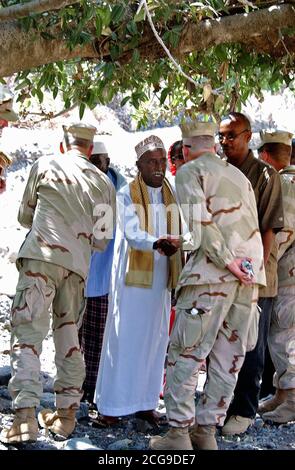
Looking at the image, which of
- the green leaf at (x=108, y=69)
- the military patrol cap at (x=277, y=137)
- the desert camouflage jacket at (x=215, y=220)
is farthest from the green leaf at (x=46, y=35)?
the military patrol cap at (x=277, y=137)

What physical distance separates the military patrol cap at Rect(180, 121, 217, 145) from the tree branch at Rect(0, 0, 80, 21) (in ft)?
4.38

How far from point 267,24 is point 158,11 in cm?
80

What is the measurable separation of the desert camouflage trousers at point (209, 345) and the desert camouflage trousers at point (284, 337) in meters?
1.05

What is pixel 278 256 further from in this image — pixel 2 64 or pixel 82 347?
pixel 2 64

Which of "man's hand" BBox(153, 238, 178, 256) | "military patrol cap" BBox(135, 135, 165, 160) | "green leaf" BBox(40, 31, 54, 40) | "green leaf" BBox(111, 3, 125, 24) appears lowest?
"man's hand" BBox(153, 238, 178, 256)

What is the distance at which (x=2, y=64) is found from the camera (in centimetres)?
548

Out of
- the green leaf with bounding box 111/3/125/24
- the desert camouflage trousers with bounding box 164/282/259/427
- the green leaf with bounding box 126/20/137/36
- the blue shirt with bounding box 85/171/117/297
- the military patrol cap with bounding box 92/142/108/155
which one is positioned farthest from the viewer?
the military patrol cap with bounding box 92/142/108/155

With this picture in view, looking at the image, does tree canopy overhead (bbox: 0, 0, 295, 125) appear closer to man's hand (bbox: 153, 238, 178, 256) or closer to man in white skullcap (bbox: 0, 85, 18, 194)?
man in white skullcap (bbox: 0, 85, 18, 194)

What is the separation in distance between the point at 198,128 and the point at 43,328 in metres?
1.57

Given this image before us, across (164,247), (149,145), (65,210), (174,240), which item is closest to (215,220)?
(174,240)

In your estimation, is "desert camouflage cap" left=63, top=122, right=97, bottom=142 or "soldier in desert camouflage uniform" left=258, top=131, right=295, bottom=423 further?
"soldier in desert camouflage uniform" left=258, top=131, right=295, bottom=423

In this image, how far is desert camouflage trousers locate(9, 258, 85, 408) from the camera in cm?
557

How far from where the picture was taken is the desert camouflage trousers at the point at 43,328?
5.57 metres

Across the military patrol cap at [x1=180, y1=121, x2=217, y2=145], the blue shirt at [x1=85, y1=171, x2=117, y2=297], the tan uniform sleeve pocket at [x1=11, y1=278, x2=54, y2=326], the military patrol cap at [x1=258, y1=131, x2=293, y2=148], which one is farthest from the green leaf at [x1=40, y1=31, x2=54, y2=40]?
the military patrol cap at [x1=258, y1=131, x2=293, y2=148]
